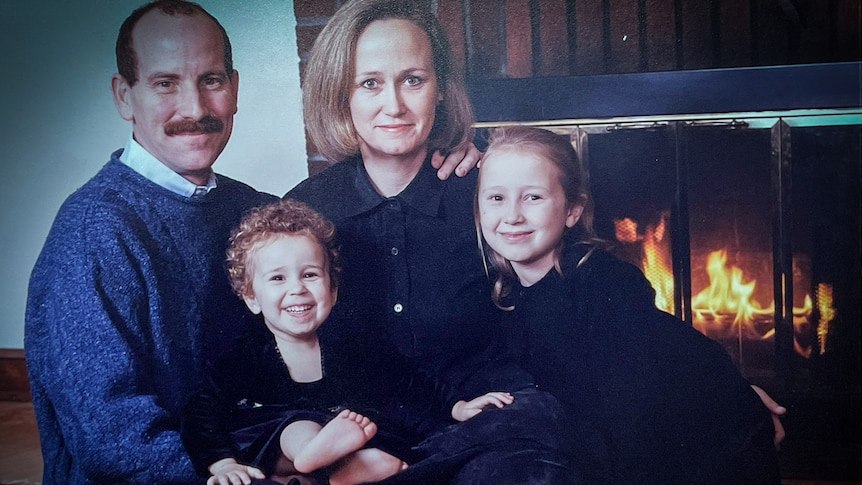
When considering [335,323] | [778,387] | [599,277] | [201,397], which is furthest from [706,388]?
[201,397]

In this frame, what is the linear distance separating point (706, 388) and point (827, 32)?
103 cm

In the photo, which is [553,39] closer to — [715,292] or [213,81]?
[715,292]

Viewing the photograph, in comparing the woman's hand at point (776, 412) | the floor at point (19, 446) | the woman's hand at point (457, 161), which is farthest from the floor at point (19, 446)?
the woman's hand at point (776, 412)

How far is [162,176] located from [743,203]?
63.6 inches

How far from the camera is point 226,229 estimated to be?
2.21 meters

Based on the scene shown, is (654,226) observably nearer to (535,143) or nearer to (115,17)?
(535,143)

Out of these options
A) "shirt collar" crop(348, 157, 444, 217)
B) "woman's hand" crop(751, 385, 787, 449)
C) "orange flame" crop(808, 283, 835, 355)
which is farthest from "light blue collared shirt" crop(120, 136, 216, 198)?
"orange flame" crop(808, 283, 835, 355)

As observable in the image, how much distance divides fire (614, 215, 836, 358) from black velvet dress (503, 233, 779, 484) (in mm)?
54

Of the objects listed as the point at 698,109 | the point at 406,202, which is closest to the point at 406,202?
the point at 406,202

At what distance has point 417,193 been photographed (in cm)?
218

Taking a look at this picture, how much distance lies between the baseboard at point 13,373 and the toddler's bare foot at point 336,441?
112cm

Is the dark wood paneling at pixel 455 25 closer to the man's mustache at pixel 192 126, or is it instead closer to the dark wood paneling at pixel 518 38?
the dark wood paneling at pixel 518 38

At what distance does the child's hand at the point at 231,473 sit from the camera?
206 cm

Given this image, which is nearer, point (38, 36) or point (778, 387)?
point (778, 387)
